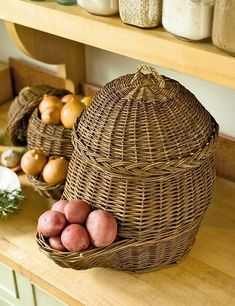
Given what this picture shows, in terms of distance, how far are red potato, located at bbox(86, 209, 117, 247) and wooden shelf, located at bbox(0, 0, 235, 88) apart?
0.93ft

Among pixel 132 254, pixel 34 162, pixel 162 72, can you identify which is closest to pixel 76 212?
pixel 132 254

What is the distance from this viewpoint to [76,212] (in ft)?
3.01

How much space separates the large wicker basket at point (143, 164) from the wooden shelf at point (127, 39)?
6 cm

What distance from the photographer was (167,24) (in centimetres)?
87

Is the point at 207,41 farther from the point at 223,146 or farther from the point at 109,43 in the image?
the point at 223,146

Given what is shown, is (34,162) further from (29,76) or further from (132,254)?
(29,76)

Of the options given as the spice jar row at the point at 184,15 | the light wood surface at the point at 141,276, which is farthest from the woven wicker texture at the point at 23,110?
the spice jar row at the point at 184,15

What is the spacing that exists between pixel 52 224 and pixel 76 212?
5cm

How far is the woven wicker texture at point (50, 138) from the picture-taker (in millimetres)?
1164

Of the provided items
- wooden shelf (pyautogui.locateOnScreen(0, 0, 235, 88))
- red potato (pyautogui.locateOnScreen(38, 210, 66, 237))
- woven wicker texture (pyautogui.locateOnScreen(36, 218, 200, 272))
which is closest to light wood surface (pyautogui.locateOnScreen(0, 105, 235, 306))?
woven wicker texture (pyautogui.locateOnScreen(36, 218, 200, 272))

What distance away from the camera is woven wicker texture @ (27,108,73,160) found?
1.16 m

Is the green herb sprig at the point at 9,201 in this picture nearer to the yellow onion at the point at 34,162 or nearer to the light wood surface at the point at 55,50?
the yellow onion at the point at 34,162

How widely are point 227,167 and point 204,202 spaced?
0.32 m

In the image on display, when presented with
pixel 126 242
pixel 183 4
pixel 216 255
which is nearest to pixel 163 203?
pixel 126 242
